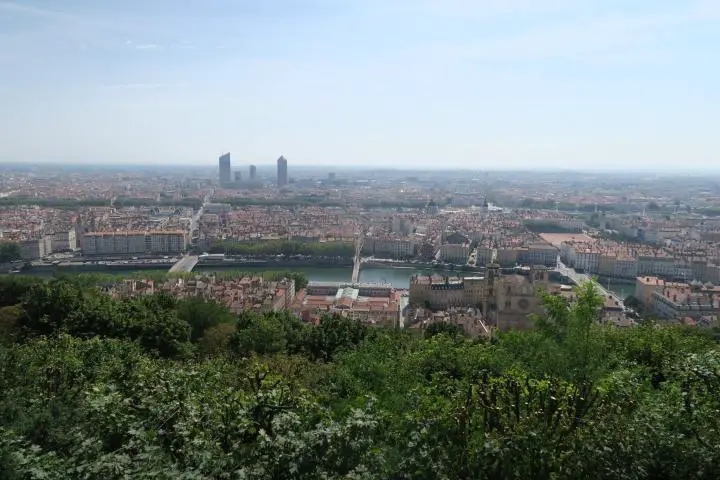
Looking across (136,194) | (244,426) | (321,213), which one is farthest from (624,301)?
(136,194)

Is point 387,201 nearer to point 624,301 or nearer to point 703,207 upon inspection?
point 703,207

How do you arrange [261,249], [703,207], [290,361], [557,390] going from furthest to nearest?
[703,207] → [261,249] → [290,361] → [557,390]

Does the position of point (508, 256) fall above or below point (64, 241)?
below

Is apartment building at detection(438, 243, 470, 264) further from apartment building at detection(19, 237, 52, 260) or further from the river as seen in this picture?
apartment building at detection(19, 237, 52, 260)

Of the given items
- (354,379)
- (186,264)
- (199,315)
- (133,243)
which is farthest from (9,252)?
(354,379)

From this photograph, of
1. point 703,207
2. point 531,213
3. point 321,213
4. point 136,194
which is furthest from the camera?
point 136,194

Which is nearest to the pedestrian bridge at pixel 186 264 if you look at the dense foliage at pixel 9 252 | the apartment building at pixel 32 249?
the apartment building at pixel 32 249

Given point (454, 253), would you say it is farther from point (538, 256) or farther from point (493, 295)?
point (493, 295)

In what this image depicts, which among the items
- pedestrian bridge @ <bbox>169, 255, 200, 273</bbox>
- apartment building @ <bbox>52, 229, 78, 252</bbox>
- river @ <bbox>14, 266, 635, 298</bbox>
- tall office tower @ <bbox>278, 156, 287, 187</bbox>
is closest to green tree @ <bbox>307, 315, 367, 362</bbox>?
river @ <bbox>14, 266, 635, 298</bbox>
